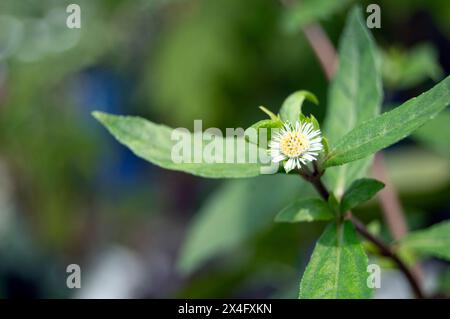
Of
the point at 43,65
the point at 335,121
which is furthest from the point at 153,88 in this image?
the point at 335,121

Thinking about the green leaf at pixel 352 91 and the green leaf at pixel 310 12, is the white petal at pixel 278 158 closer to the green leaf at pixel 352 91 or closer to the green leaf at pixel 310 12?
the green leaf at pixel 352 91

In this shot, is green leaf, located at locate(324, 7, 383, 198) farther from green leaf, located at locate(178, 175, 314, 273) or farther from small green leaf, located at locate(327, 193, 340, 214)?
green leaf, located at locate(178, 175, 314, 273)

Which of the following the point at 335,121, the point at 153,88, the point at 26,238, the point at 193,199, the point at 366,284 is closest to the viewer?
the point at 366,284

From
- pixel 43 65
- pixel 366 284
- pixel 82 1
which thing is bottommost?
pixel 366 284

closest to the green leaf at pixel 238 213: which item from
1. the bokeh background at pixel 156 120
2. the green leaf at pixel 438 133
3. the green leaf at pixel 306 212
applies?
the bokeh background at pixel 156 120

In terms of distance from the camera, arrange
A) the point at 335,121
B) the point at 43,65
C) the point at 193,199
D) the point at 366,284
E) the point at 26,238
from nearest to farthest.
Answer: the point at 366,284, the point at 335,121, the point at 43,65, the point at 26,238, the point at 193,199
